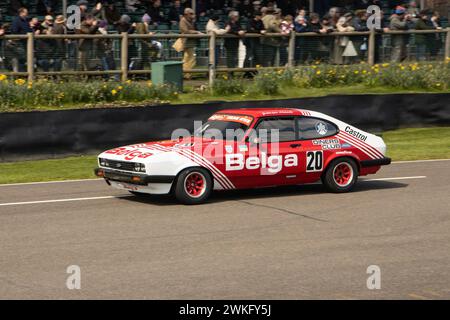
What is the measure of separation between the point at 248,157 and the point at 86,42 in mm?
9958

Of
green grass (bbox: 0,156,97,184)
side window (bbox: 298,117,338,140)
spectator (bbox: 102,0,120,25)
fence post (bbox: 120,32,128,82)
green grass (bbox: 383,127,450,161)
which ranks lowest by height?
green grass (bbox: 0,156,97,184)

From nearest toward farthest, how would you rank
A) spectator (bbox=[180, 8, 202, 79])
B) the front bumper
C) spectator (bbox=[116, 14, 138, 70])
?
1. the front bumper
2. spectator (bbox=[116, 14, 138, 70])
3. spectator (bbox=[180, 8, 202, 79])

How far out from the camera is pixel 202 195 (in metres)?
12.7

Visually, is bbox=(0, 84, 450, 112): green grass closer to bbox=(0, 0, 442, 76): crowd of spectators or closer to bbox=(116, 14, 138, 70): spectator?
bbox=(0, 0, 442, 76): crowd of spectators

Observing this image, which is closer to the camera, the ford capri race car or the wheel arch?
the ford capri race car

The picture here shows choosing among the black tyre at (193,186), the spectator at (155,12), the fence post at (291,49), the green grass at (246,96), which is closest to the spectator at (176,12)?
the spectator at (155,12)

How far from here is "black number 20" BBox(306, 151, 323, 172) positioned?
1349 cm

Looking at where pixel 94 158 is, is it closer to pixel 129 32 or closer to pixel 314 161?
pixel 314 161

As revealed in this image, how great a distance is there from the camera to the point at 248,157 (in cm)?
1302

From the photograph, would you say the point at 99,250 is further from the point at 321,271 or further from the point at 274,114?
the point at 274,114

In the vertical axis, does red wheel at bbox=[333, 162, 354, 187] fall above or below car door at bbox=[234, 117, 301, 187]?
below

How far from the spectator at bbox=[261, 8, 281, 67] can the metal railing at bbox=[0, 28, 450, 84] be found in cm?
11

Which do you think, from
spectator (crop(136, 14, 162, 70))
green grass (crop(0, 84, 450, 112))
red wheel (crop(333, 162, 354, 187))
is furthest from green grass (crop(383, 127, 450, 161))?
spectator (crop(136, 14, 162, 70))

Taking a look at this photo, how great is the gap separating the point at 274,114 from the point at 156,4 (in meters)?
13.0
